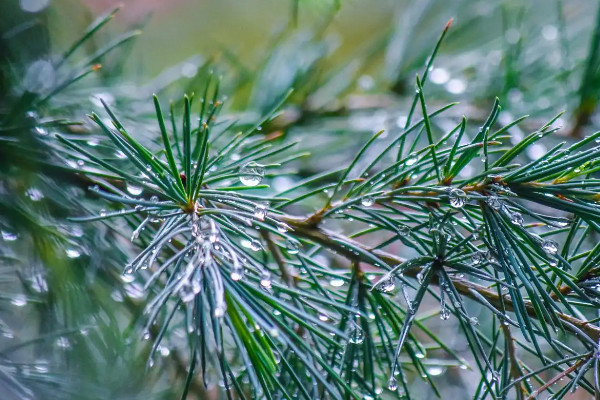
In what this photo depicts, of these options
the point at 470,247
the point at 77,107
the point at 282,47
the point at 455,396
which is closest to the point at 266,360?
the point at 470,247

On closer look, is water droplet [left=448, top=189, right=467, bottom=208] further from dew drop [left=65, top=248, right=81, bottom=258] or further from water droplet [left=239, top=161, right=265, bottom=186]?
dew drop [left=65, top=248, right=81, bottom=258]

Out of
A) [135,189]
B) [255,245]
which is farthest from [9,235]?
[255,245]

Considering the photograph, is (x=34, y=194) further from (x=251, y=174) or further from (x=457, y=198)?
(x=457, y=198)

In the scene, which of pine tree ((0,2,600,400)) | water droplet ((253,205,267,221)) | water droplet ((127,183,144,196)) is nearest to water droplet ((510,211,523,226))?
pine tree ((0,2,600,400))

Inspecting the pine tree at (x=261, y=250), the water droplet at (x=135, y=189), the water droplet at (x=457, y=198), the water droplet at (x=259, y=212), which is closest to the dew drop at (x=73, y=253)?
the pine tree at (x=261, y=250)

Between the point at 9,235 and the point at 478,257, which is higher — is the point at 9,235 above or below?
above

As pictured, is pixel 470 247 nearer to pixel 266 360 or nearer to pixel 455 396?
pixel 266 360
